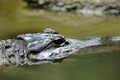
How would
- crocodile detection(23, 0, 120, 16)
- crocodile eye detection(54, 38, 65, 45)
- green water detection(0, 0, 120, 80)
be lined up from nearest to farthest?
1. green water detection(0, 0, 120, 80)
2. crocodile eye detection(54, 38, 65, 45)
3. crocodile detection(23, 0, 120, 16)

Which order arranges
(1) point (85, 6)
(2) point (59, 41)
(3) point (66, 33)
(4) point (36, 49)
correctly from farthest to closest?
(1) point (85, 6) < (3) point (66, 33) < (2) point (59, 41) < (4) point (36, 49)

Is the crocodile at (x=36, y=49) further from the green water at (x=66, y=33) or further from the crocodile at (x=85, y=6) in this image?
the crocodile at (x=85, y=6)

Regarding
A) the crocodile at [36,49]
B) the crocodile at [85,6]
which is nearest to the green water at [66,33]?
the crocodile at [36,49]

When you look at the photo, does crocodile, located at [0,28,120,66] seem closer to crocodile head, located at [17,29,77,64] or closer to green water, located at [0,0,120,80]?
crocodile head, located at [17,29,77,64]

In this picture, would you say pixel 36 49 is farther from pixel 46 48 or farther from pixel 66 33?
pixel 66 33

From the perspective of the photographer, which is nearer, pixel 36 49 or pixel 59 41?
pixel 36 49

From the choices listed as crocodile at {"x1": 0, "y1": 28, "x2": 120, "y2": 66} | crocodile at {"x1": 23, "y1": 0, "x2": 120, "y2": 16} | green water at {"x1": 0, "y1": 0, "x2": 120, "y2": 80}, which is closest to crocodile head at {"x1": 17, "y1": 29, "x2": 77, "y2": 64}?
crocodile at {"x1": 0, "y1": 28, "x2": 120, "y2": 66}

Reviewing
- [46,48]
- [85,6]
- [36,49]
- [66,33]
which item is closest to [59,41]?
[46,48]
